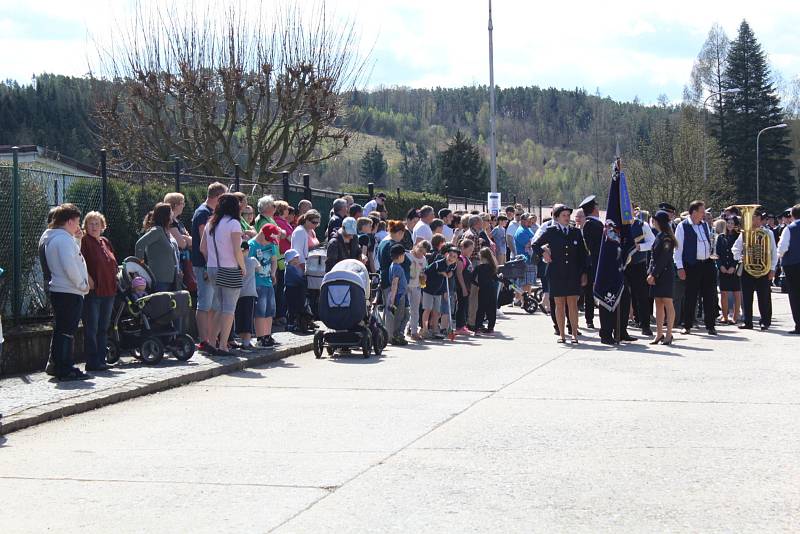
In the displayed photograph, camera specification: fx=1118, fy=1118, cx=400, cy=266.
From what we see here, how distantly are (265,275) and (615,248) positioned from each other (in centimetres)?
528

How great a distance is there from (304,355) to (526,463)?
25.5 feet

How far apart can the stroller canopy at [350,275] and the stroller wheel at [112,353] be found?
302 cm

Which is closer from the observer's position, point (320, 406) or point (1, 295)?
point (320, 406)

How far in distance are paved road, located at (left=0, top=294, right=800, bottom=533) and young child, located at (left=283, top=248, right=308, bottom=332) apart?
3.71 metres

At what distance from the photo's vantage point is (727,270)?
1953 cm

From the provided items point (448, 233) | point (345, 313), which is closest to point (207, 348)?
point (345, 313)

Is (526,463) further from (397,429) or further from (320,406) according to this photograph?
(320,406)

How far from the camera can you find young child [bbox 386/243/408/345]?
51.9 feet

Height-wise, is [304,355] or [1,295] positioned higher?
[1,295]

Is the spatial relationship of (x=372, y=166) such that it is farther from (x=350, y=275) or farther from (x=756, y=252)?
(x=350, y=275)

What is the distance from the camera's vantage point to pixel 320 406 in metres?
10.1

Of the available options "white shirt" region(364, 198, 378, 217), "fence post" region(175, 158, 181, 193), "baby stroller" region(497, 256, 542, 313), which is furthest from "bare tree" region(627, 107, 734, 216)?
"fence post" region(175, 158, 181, 193)

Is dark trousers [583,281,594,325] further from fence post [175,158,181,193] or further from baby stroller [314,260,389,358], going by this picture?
fence post [175,158,181,193]

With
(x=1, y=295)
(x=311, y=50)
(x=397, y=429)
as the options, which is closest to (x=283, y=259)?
(x=1, y=295)
